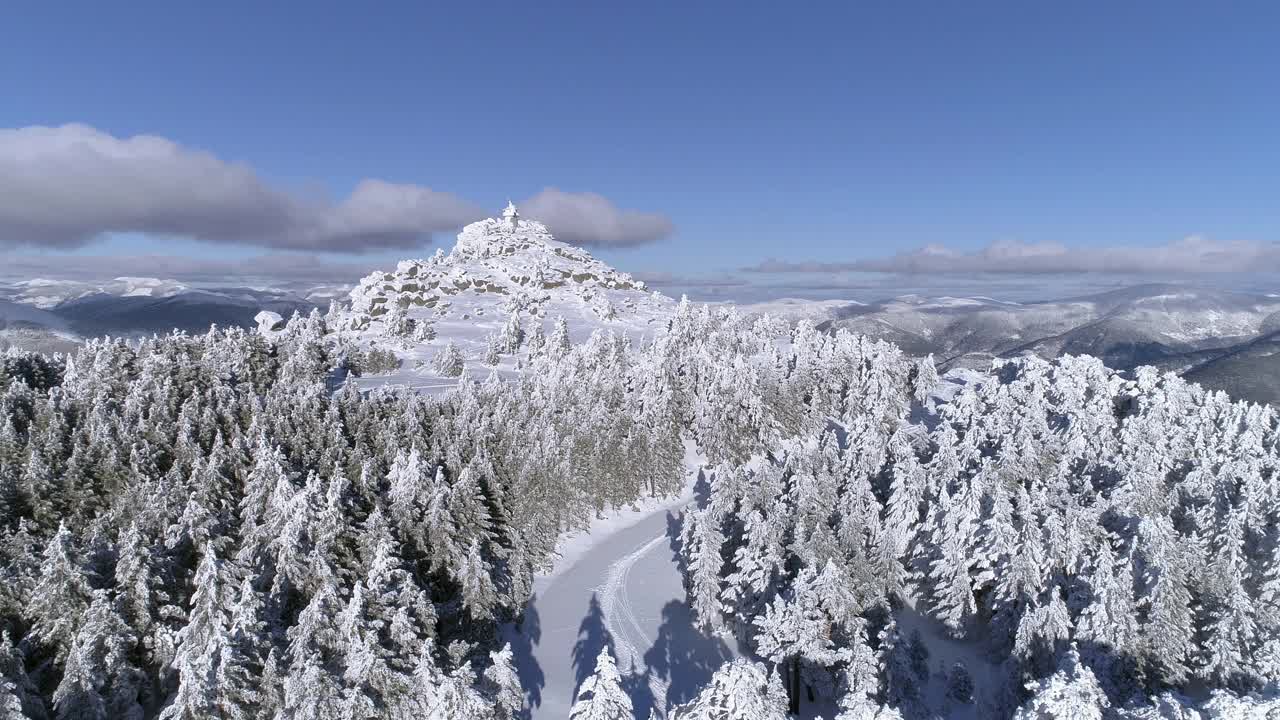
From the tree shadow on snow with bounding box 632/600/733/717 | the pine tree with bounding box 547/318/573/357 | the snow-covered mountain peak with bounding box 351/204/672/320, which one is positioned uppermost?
the snow-covered mountain peak with bounding box 351/204/672/320

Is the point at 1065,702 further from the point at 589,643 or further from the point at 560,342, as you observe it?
the point at 560,342

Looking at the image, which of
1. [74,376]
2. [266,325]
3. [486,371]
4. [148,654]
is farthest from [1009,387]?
[266,325]

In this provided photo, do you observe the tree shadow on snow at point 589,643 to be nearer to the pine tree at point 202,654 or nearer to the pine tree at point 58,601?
the pine tree at point 202,654

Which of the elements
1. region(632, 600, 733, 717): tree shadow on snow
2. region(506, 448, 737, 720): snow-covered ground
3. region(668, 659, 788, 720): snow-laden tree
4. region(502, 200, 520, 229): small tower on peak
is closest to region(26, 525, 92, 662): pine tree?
region(506, 448, 737, 720): snow-covered ground

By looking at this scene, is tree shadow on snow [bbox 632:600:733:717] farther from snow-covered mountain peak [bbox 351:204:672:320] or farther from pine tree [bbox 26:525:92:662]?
snow-covered mountain peak [bbox 351:204:672:320]

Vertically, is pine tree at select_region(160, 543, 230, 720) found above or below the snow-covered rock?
below

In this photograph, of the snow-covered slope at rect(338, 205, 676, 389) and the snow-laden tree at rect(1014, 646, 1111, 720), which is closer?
the snow-laden tree at rect(1014, 646, 1111, 720)

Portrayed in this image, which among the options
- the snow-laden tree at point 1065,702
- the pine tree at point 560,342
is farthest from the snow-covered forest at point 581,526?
the pine tree at point 560,342

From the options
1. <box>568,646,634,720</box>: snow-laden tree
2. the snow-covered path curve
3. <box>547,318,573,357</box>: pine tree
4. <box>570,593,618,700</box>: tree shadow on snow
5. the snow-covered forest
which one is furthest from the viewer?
<box>547,318,573,357</box>: pine tree

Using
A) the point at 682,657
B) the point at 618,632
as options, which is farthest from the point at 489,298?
the point at 682,657
